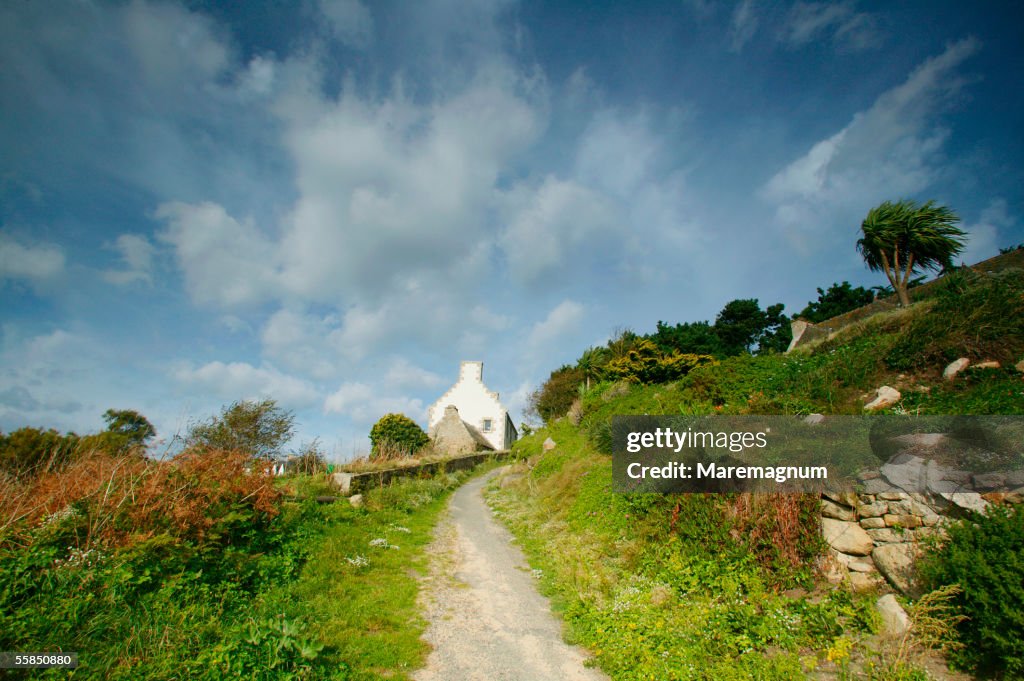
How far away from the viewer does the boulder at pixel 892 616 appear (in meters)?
4.28

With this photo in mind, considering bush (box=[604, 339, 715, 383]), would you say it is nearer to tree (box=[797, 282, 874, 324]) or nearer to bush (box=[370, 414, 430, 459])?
bush (box=[370, 414, 430, 459])

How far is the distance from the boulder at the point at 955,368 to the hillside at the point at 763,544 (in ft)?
0.34

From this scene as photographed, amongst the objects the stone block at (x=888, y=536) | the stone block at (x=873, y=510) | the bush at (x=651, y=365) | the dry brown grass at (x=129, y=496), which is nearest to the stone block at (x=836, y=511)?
the stone block at (x=873, y=510)

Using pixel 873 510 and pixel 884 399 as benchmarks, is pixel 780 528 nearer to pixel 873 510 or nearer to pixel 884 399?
pixel 873 510

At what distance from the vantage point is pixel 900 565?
4844 mm

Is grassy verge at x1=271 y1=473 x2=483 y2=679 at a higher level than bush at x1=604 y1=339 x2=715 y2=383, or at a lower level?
lower

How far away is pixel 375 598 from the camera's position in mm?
6715

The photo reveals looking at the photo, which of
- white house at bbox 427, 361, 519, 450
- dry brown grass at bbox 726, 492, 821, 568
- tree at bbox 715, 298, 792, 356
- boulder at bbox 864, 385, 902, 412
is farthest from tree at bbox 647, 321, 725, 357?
dry brown grass at bbox 726, 492, 821, 568

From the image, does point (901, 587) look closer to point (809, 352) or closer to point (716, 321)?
point (809, 352)

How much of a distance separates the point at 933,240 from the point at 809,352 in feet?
28.8

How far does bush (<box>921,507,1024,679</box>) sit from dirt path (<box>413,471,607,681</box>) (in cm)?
360

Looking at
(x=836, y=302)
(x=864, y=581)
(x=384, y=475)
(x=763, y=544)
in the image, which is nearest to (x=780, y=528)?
(x=763, y=544)

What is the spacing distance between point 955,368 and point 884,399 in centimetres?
139

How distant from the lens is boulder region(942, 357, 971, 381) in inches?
318
